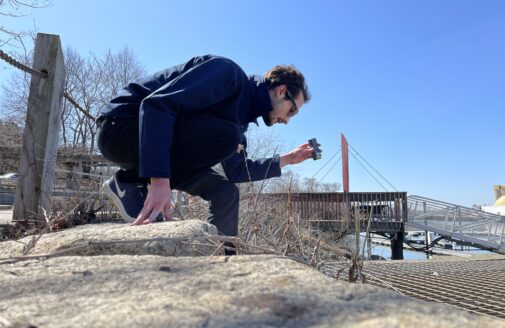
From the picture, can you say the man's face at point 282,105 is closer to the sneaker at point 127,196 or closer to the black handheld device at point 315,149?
the black handheld device at point 315,149

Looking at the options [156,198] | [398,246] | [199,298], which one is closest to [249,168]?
[156,198]

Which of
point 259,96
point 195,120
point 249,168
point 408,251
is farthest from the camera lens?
point 408,251

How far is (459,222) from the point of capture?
50.0 feet

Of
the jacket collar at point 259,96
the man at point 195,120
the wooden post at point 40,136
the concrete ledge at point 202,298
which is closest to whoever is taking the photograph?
the concrete ledge at point 202,298

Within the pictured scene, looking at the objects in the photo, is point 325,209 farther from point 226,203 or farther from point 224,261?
point 224,261

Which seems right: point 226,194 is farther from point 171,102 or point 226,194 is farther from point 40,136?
point 40,136

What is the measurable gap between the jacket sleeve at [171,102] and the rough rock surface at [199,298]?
0.65 m

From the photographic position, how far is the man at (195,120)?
1918mm

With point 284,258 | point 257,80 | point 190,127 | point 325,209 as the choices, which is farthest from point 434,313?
point 325,209

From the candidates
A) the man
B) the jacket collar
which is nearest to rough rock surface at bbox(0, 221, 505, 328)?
the man

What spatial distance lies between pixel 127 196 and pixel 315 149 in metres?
1.34

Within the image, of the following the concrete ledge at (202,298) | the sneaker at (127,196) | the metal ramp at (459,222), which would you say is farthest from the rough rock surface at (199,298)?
the metal ramp at (459,222)

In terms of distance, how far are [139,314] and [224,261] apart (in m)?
0.45

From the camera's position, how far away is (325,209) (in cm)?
1588
